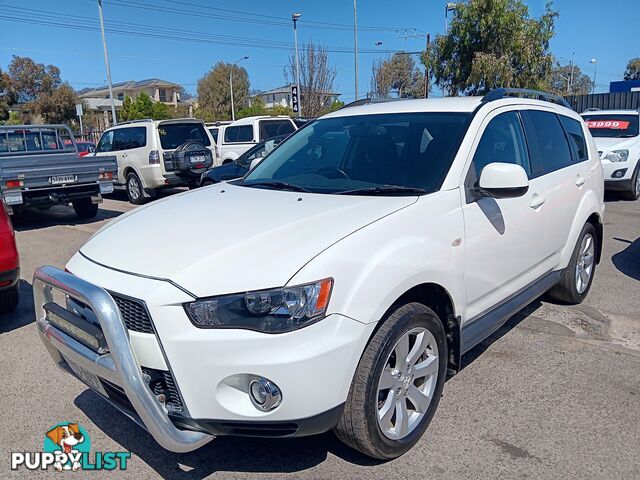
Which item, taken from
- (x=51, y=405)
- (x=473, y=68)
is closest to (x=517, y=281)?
(x=51, y=405)

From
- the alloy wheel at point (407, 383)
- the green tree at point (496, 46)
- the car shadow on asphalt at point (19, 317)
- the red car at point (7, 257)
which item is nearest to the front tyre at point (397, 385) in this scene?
the alloy wheel at point (407, 383)

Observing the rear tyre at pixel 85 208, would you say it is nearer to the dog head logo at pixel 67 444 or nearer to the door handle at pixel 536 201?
the dog head logo at pixel 67 444

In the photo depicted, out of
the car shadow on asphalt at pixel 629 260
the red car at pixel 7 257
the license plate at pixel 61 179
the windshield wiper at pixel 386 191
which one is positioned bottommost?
the car shadow on asphalt at pixel 629 260

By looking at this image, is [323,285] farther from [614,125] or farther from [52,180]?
[614,125]

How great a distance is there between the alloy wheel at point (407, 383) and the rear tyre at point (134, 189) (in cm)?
1113

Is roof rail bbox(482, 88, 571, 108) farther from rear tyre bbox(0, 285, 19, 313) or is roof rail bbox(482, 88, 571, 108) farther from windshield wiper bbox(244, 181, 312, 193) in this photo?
rear tyre bbox(0, 285, 19, 313)

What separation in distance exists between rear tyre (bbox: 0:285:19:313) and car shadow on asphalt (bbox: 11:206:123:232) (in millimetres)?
5527

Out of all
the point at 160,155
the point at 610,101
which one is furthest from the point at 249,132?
the point at 610,101

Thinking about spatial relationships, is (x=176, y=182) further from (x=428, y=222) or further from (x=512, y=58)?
(x=512, y=58)

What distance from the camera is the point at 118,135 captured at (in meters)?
13.6

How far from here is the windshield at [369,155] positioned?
127 inches

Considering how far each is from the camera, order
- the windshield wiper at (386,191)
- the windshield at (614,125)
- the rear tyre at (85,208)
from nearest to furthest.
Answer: the windshield wiper at (386,191), the rear tyre at (85,208), the windshield at (614,125)

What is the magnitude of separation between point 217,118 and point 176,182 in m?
51.6

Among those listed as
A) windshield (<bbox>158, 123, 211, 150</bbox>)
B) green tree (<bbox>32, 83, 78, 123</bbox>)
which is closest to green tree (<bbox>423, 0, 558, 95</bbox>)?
windshield (<bbox>158, 123, 211, 150</bbox>)
